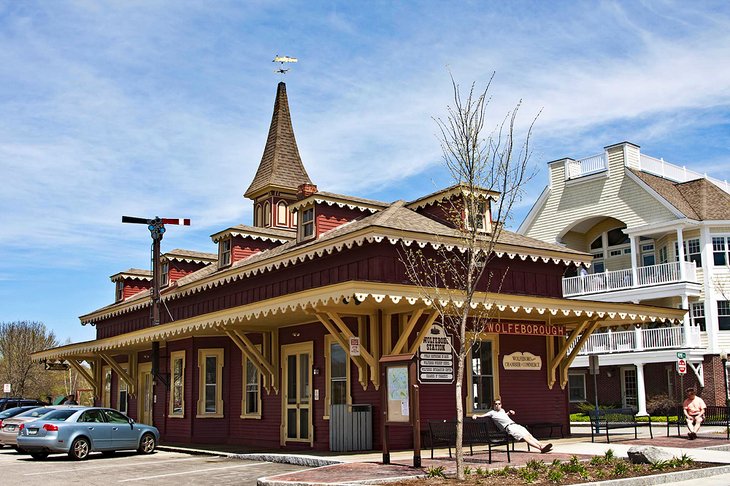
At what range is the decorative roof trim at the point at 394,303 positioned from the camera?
1695 cm

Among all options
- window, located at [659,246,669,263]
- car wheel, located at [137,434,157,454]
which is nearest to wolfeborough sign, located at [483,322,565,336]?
car wheel, located at [137,434,157,454]

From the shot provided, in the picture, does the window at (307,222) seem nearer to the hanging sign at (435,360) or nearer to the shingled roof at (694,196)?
the hanging sign at (435,360)

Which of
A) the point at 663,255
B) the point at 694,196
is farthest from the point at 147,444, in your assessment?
the point at 694,196

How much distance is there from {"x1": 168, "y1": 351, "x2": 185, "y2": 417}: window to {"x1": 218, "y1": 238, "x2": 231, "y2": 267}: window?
3.57 meters

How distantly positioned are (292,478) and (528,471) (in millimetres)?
3957

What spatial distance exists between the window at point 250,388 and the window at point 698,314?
2314 centimetres

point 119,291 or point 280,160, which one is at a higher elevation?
point 280,160

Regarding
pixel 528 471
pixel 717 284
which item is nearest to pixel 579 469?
pixel 528 471

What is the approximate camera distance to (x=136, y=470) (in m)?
17.1

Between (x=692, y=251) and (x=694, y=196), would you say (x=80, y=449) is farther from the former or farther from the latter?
(x=694, y=196)

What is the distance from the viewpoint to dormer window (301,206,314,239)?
24766 millimetres

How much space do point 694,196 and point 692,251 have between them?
10.9 feet

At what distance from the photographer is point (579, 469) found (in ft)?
43.6

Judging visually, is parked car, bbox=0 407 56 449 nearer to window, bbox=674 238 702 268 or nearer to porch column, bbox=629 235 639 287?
porch column, bbox=629 235 639 287
